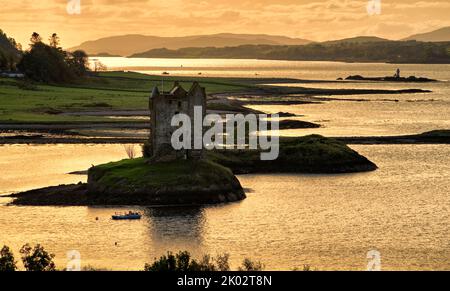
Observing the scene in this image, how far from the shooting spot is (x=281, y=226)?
83.3 m

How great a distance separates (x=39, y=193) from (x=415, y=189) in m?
41.0

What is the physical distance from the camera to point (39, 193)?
98062 millimetres

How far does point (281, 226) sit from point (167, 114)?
20524 mm

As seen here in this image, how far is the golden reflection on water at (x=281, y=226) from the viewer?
71.9 metres

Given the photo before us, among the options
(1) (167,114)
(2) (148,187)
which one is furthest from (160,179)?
(1) (167,114)

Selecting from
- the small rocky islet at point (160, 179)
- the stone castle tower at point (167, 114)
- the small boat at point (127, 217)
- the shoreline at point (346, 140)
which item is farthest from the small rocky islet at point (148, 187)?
the shoreline at point (346, 140)

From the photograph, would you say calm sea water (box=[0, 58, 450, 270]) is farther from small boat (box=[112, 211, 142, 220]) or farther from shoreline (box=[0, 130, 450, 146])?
shoreline (box=[0, 130, 450, 146])

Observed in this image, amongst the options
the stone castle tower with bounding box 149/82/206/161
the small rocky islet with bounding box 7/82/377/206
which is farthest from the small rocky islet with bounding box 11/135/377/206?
the stone castle tower with bounding box 149/82/206/161

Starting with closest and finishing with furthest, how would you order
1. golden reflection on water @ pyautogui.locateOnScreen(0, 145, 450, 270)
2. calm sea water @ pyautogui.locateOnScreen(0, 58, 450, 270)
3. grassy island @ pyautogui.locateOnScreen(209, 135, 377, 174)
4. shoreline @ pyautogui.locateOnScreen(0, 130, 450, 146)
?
golden reflection on water @ pyautogui.locateOnScreen(0, 145, 450, 270) < calm sea water @ pyautogui.locateOnScreen(0, 58, 450, 270) < grassy island @ pyautogui.locateOnScreen(209, 135, 377, 174) < shoreline @ pyautogui.locateOnScreen(0, 130, 450, 146)

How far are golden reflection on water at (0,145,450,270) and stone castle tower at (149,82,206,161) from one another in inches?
354

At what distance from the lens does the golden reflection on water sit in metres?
71.9
